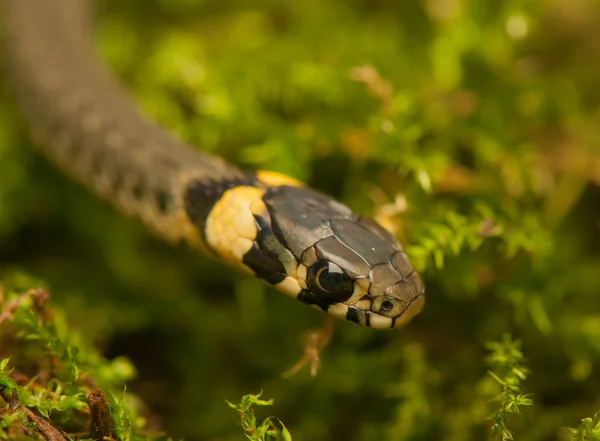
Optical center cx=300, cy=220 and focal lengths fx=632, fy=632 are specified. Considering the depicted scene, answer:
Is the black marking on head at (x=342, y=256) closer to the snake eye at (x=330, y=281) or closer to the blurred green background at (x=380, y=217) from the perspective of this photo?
the snake eye at (x=330, y=281)

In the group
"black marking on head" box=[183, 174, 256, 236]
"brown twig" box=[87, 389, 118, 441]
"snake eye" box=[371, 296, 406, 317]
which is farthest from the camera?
"black marking on head" box=[183, 174, 256, 236]

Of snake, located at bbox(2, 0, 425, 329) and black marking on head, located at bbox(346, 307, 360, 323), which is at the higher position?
snake, located at bbox(2, 0, 425, 329)

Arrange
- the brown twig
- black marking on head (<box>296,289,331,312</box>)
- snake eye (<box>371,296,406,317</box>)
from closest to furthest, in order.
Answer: the brown twig → snake eye (<box>371,296,406,317</box>) → black marking on head (<box>296,289,331,312</box>)

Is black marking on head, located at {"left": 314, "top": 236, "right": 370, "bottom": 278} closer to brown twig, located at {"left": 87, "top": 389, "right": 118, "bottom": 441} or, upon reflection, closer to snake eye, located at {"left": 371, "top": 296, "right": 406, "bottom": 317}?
snake eye, located at {"left": 371, "top": 296, "right": 406, "bottom": 317}

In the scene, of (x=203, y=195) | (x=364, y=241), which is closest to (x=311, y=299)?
(x=364, y=241)

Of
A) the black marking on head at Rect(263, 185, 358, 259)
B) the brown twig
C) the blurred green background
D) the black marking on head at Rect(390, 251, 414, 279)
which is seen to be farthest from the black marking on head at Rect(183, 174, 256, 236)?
the brown twig

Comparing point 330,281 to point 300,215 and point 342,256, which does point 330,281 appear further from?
point 300,215

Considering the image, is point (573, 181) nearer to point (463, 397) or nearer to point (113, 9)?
point (463, 397)

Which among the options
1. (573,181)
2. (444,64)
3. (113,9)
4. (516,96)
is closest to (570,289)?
(573,181)
